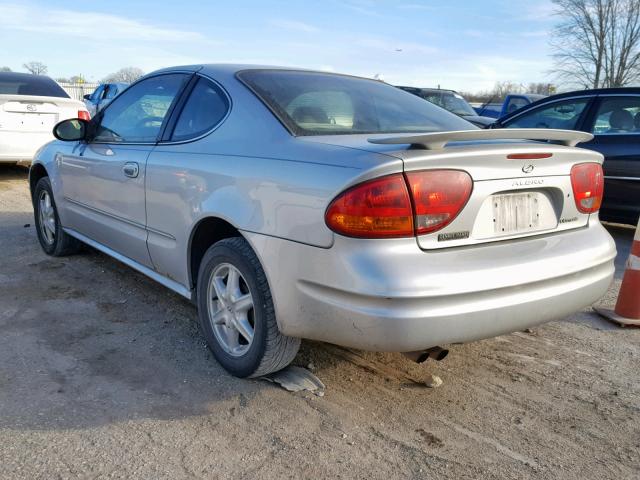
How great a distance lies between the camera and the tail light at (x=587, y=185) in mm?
2812

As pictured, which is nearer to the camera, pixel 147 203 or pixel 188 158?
pixel 188 158

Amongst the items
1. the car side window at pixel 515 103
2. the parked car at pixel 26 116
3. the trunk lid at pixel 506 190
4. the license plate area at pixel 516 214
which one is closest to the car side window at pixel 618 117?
the trunk lid at pixel 506 190

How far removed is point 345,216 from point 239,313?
92 centimetres

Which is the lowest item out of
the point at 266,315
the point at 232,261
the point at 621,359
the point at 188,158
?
the point at 621,359

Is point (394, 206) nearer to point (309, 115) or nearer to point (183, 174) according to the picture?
point (309, 115)

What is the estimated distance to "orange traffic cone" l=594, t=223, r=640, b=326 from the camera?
3912mm

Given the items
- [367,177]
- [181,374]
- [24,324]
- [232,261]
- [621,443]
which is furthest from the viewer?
[24,324]

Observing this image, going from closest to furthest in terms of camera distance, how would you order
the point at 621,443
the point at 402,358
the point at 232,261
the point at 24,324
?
the point at 621,443 < the point at 232,261 < the point at 402,358 < the point at 24,324

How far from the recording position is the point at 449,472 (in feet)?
7.59

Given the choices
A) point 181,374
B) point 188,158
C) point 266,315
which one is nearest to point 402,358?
point 266,315

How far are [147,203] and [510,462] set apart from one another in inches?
92.0

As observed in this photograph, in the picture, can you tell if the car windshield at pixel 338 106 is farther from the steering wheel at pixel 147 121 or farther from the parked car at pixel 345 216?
the steering wheel at pixel 147 121

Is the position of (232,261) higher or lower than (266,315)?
higher

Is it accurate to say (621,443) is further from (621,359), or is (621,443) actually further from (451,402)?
(621,359)
